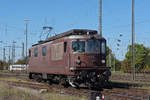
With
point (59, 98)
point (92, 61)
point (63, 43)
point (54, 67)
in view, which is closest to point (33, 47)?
point (54, 67)

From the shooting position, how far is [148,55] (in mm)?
81375

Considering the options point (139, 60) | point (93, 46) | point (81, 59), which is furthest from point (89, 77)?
point (139, 60)

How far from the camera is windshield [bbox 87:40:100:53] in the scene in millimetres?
15869

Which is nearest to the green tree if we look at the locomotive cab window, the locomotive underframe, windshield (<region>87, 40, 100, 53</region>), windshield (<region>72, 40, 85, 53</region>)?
the locomotive cab window

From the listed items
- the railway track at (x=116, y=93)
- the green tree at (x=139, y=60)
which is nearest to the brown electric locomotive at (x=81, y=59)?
the railway track at (x=116, y=93)

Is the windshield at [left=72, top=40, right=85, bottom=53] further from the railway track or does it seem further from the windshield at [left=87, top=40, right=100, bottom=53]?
the railway track

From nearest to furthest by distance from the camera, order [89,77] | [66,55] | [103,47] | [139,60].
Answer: [89,77]
[66,55]
[103,47]
[139,60]

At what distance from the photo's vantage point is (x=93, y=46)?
1600cm

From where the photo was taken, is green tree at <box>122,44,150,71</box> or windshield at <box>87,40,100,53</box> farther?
green tree at <box>122,44,150,71</box>

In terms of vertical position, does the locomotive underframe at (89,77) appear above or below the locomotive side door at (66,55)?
below

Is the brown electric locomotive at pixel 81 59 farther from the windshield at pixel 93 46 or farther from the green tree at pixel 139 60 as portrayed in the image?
the green tree at pixel 139 60

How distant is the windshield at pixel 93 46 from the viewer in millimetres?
15869

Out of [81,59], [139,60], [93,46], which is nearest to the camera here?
[81,59]

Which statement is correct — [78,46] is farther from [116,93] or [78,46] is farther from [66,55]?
[116,93]
